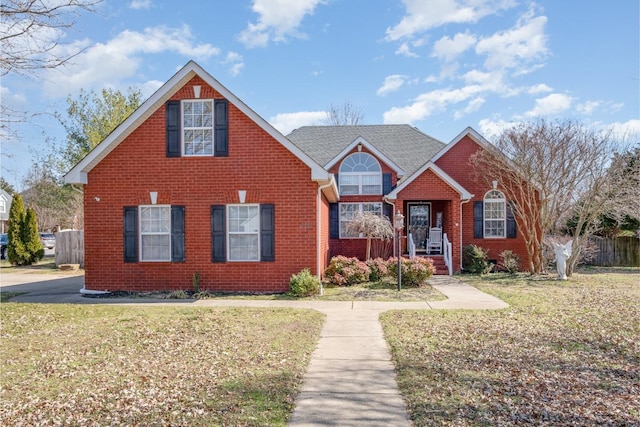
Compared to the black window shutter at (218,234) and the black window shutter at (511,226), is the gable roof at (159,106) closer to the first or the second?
the black window shutter at (218,234)

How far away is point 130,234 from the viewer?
494 inches

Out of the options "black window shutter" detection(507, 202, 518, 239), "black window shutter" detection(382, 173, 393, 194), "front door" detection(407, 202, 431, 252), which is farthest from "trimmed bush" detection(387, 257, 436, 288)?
"black window shutter" detection(507, 202, 518, 239)

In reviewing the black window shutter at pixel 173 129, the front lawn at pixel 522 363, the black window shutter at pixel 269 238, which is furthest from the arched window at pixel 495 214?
the black window shutter at pixel 173 129

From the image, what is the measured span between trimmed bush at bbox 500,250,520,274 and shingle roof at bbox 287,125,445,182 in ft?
16.8

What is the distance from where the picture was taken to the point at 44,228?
41594 mm

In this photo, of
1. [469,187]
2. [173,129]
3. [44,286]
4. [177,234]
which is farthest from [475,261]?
[44,286]

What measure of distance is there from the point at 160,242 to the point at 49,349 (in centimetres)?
606

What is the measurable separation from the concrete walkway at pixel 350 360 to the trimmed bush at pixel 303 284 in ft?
2.14

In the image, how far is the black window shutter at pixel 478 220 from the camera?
18.4 metres

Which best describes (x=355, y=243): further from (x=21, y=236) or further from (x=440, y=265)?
(x=21, y=236)

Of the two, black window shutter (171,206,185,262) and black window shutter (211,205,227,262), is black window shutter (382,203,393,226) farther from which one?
black window shutter (171,206,185,262)

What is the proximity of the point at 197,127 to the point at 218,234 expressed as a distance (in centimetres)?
306

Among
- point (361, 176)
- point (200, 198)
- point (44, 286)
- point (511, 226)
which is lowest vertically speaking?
point (44, 286)

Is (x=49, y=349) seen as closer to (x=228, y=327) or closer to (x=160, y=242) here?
(x=228, y=327)
